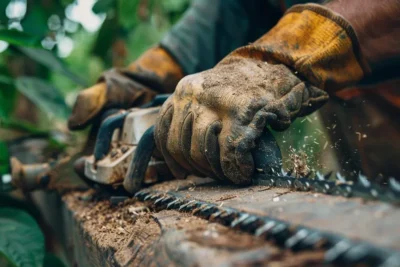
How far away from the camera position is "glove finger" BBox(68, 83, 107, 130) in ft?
8.75

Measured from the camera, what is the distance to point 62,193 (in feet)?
9.55

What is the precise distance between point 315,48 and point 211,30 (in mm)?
1086

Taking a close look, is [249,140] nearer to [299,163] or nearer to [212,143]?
[212,143]

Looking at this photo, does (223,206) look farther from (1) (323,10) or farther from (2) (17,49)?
(2) (17,49)

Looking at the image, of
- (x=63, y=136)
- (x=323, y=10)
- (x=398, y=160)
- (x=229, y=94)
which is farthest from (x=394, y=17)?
(x=63, y=136)

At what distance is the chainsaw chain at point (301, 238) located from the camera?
67cm

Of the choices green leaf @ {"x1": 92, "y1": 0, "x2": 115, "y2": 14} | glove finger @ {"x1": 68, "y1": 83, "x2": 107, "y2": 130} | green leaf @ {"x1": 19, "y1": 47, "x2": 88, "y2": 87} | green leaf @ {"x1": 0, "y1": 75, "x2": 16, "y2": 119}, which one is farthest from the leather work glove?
green leaf @ {"x1": 92, "y1": 0, "x2": 115, "y2": 14}

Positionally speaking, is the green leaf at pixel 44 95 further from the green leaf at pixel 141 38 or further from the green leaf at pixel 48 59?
the green leaf at pixel 141 38

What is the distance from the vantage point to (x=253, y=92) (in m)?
1.52

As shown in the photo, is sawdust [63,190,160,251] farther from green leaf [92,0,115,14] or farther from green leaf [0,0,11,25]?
green leaf [92,0,115,14]

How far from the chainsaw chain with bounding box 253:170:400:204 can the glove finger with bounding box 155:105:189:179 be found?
37 cm

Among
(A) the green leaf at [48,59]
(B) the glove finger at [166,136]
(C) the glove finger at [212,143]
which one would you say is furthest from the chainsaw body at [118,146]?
(A) the green leaf at [48,59]

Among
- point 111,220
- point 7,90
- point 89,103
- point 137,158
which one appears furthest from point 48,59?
point 111,220

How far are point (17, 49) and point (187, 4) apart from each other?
206 centimetres
